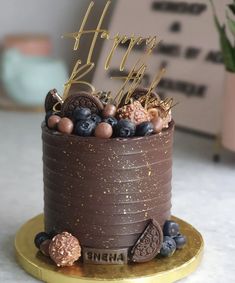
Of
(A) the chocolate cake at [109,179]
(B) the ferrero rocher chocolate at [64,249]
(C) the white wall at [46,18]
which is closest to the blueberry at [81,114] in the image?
(A) the chocolate cake at [109,179]

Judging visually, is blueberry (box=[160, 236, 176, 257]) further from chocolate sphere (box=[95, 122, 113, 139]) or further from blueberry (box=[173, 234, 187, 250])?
chocolate sphere (box=[95, 122, 113, 139])

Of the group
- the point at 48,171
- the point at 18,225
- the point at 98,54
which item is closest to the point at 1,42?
the point at 98,54

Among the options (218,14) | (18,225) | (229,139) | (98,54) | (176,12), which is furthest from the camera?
(98,54)

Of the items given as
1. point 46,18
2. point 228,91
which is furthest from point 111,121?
point 46,18

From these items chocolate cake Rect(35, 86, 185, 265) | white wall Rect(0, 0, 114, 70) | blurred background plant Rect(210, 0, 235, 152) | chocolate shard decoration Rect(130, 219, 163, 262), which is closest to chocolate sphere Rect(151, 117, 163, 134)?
chocolate cake Rect(35, 86, 185, 265)

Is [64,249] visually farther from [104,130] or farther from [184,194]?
[184,194]

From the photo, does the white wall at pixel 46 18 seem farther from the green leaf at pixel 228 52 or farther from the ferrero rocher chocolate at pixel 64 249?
the ferrero rocher chocolate at pixel 64 249

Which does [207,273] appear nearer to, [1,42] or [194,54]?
[194,54]
